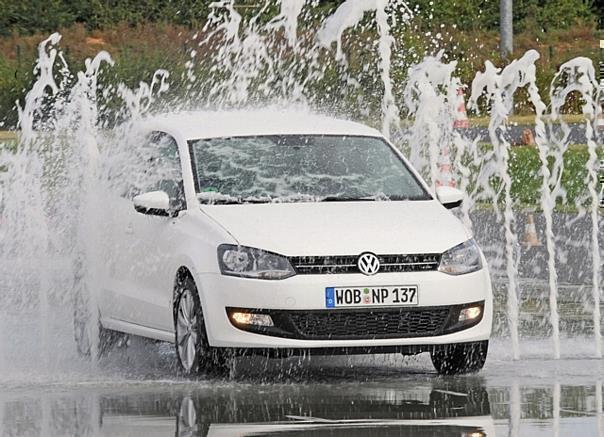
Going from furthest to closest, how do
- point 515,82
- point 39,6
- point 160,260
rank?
point 39,6 → point 515,82 → point 160,260

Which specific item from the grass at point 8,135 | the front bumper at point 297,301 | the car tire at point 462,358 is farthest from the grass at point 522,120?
the front bumper at point 297,301

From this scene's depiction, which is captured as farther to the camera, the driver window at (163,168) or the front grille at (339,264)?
the driver window at (163,168)

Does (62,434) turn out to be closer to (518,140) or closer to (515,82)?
(515,82)

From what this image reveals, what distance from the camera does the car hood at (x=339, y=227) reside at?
1125 centimetres

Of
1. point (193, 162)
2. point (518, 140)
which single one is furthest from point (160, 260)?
point (518, 140)

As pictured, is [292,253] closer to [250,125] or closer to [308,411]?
[308,411]

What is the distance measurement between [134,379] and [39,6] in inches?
1637

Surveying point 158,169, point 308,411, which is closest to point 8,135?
point 158,169

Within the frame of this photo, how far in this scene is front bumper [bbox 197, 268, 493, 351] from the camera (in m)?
11.1

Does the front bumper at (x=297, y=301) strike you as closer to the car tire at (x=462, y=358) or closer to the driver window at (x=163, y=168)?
the car tire at (x=462, y=358)

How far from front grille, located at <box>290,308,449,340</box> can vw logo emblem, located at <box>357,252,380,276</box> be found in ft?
0.69

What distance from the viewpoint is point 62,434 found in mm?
9469

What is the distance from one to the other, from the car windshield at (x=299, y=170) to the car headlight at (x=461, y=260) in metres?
0.80

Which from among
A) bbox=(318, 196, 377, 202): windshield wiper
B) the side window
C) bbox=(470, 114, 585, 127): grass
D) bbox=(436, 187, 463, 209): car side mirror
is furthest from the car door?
bbox=(470, 114, 585, 127): grass
